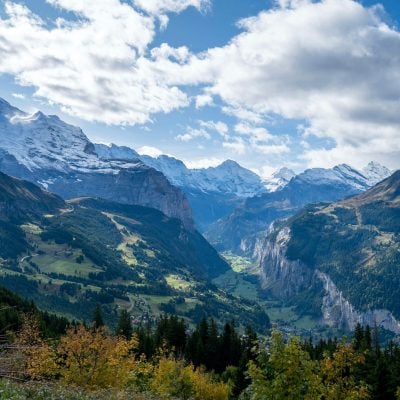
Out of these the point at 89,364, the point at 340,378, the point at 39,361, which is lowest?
the point at 89,364

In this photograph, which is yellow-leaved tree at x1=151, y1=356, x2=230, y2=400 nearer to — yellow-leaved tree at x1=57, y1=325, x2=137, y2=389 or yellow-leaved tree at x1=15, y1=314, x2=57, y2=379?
yellow-leaved tree at x1=57, y1=325, x2=137, y2=389

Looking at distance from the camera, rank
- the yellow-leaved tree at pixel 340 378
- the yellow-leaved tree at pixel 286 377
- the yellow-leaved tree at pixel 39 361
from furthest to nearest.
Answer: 1. the yellow-leaved tree at pixel 340 378
2. the yellow-leaved tree at pixel 39 361
3. the yellow-leaved tree at pixel 286 377

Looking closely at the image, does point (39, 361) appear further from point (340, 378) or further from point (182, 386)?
point (340, 378)

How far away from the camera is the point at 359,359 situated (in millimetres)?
40719

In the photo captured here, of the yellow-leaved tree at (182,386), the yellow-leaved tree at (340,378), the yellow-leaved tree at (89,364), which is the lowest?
the yellow-leaved tree at (182,386)

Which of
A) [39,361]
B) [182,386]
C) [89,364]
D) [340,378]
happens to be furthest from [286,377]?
[182,386]

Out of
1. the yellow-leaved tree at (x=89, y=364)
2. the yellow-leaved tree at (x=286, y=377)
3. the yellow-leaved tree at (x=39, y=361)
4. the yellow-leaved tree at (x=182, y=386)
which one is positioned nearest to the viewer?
the yellow-leaved tree at (x=286, y=377)

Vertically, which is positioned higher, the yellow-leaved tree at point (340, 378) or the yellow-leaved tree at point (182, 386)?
the yellow-leaved tree at point (340, 378)

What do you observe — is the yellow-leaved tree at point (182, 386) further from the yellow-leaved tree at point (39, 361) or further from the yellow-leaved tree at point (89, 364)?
the yellow-leaved tree at point (39, 361)

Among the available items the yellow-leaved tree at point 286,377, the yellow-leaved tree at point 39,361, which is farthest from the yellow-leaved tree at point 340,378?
the yellow-leaved tree at point 39,361

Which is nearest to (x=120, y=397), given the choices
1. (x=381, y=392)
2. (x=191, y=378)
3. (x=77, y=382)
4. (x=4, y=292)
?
(x=77, y=382)

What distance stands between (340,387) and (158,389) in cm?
3484

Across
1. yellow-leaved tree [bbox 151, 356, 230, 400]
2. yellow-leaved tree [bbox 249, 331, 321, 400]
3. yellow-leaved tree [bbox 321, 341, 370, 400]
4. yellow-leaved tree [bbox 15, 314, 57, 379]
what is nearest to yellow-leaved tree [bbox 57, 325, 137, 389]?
yellow-leaved tree [bbox 15, 314, 57, 379]

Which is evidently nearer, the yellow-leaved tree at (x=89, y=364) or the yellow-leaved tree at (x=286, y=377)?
the yellow-leaved tree at (x=286, y=377)
